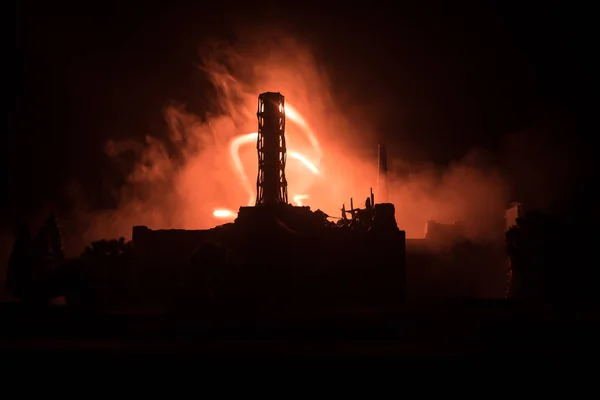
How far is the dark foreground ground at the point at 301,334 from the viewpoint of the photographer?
76.5 feet

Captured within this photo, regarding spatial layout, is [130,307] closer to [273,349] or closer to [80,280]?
[80,280]

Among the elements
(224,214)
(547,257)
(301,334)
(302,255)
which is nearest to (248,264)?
(302,255)

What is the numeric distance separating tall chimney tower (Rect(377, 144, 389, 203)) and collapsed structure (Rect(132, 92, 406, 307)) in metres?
19.7

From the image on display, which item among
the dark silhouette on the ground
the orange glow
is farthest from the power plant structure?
the orange glow

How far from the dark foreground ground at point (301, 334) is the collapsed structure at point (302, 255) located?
733cm

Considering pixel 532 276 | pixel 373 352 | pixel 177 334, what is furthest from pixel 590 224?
pixel 177 334

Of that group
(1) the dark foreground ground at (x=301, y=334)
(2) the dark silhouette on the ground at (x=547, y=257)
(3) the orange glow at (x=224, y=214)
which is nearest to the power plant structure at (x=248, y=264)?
(1) the dark foreground ground at (x=301, y=334)

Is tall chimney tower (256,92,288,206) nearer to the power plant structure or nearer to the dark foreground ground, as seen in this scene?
the power plant structure

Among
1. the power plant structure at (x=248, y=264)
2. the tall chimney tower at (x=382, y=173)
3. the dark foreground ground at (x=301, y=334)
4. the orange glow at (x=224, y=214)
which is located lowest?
the dark foreground ground at (x=301, y=334)

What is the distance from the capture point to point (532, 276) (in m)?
41.1

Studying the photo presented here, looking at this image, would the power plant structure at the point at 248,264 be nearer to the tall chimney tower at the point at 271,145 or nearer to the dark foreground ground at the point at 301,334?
the tall chimney tower at the point at 271,145

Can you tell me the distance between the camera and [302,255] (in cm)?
3872

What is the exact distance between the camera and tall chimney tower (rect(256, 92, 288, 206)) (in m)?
48.6

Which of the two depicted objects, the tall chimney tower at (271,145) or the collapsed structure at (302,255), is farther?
the tall chimney tower at (271,145)
